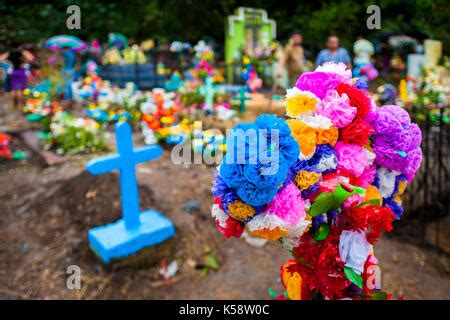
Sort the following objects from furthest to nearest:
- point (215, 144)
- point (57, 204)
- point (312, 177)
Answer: point (215, 144), point (57, 204), point (312, 177)

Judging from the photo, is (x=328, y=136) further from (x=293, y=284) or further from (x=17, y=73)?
(x=17, y=73)

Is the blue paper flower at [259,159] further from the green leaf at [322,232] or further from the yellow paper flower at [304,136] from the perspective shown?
the green leaf at [322,232]

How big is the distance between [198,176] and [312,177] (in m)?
2.81

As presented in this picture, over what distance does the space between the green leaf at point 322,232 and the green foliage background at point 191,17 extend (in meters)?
10.9

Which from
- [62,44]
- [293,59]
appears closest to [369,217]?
[293,59]

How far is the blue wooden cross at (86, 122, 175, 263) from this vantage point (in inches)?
109

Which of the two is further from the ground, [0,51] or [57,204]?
[0,51]

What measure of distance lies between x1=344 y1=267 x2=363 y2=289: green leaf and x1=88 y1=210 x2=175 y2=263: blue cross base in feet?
5.96

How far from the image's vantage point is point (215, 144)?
4.44 m


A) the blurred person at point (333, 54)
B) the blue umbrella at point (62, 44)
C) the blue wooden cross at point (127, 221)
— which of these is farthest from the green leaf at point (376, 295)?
the blue umbrella at point (62, 44)

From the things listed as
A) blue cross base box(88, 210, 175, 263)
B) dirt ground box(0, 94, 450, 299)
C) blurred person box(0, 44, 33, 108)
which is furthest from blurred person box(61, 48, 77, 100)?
blue cross base box(88, 210, 175, 263)

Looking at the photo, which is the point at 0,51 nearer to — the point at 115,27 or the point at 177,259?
the point at 177,259

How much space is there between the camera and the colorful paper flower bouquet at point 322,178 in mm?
1262
